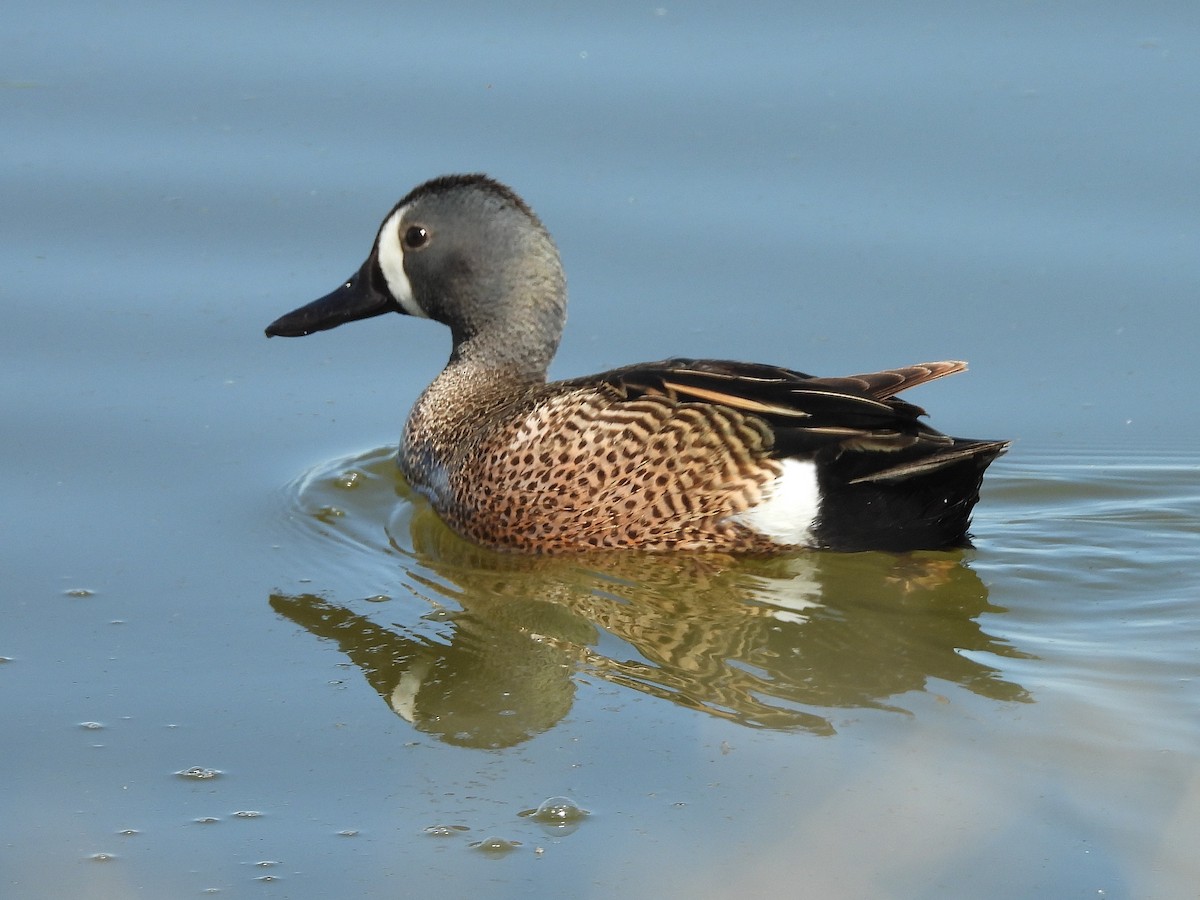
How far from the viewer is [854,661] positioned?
17.9ft

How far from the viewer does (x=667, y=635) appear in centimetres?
560

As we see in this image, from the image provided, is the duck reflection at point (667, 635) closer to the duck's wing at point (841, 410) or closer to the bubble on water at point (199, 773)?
the duck's wing at point (841, 410)

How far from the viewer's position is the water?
14.6 feet

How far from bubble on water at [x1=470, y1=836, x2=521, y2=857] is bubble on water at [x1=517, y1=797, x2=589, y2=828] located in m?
0.12

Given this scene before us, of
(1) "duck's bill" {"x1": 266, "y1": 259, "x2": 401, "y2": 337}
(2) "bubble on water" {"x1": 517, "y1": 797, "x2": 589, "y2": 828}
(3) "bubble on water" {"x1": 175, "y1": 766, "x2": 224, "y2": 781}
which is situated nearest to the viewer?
(2) "bubble on water" {"x1": 517, "y1": 797, "x2": 589, "y2": 828}

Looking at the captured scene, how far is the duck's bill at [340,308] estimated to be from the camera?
7203 mm

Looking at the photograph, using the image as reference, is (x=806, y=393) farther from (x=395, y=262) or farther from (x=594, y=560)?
(x=395, y=262)

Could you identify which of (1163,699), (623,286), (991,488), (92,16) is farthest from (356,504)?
(92,16)

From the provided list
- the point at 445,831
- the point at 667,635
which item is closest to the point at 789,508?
the point at 667,635

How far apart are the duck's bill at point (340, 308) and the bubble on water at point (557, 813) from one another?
3133 mm

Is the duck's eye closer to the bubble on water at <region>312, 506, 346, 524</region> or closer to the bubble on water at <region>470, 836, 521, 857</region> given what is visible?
the bubble on water at <region>312, 506, 346, 524</region>

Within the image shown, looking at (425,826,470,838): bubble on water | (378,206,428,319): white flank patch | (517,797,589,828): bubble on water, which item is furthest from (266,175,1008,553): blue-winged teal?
(425,826,470,838): bubble on water

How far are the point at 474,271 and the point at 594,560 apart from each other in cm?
137

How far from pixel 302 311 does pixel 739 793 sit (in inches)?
132
